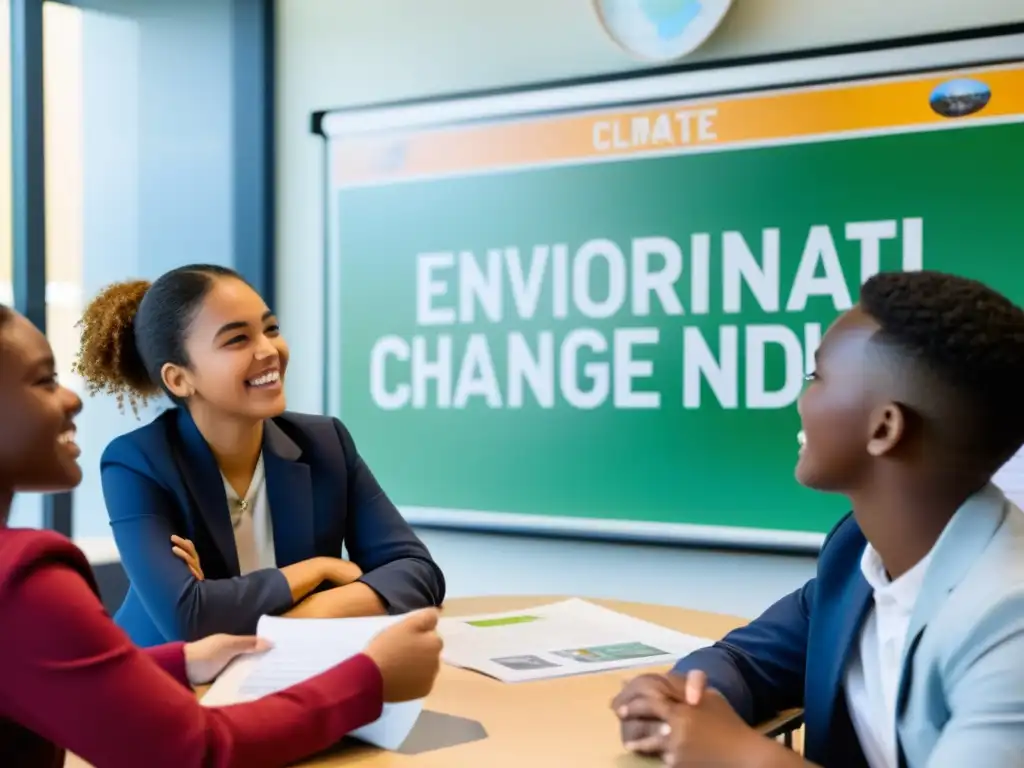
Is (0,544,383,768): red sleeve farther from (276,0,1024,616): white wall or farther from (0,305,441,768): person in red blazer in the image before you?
(276,0,1024,616): white wall

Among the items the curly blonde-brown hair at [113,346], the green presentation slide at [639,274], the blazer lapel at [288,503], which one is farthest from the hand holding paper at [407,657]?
the green presentation slide at [639,274]

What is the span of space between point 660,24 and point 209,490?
1810 mm

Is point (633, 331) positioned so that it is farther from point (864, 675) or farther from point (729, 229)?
point (864, 675)

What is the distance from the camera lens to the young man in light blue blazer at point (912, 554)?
95 centimetres

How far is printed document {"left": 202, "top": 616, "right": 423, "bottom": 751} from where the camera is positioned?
1192 mm

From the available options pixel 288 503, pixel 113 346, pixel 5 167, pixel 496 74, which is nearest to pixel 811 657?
pixel 288 503

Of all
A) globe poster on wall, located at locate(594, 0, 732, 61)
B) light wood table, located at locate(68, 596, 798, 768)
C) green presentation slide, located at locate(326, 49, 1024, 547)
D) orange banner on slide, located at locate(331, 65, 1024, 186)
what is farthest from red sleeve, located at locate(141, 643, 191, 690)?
globe poster on wall, located at locate(594, 0, 732, 61)

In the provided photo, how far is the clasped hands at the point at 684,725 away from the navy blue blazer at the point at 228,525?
2.11ft

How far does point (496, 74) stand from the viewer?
10.5 feet

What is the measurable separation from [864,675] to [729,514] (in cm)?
163

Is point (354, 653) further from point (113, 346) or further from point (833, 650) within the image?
point (113, 346)

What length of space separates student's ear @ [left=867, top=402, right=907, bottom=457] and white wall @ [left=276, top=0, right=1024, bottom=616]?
1783mm

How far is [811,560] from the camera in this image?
276 centimetres

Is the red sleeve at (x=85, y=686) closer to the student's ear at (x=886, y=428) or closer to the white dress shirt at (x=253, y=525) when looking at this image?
the student's ear at (x=886, y=428)
